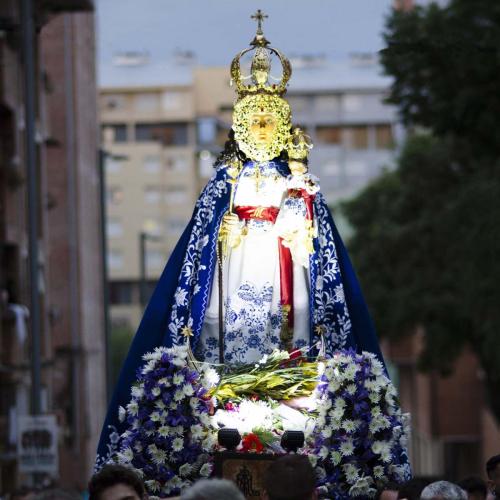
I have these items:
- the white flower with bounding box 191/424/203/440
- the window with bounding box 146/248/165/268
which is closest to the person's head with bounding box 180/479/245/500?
the white flower with bounding box 191/424/203/440

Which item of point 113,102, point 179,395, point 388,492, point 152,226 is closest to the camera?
point 388,492

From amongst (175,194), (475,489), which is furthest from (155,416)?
(175,194)

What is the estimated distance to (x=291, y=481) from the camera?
9.64 m

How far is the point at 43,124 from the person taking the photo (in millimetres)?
47656

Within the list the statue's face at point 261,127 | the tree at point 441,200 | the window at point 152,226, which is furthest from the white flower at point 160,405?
the window at point 152,226

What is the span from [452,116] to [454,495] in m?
19.1

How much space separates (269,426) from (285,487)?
10.8 ft

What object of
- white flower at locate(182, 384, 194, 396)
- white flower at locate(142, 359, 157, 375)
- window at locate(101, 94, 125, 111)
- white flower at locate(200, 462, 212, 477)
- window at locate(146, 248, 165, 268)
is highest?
window at locate(101, 94, 125, 111)

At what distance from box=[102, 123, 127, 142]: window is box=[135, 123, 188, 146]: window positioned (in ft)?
3.26

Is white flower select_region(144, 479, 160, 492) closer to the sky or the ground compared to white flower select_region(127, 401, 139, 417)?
closer to the ground

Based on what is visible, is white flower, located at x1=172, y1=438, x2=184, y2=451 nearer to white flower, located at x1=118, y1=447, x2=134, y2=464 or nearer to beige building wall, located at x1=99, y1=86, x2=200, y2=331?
white flower, located at x1=118, y1=447, x2=134, y2=464

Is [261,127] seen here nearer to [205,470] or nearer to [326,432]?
[326,432]

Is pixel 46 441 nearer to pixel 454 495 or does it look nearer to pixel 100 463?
pixel 100 463

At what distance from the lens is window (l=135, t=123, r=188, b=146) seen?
110 meters
